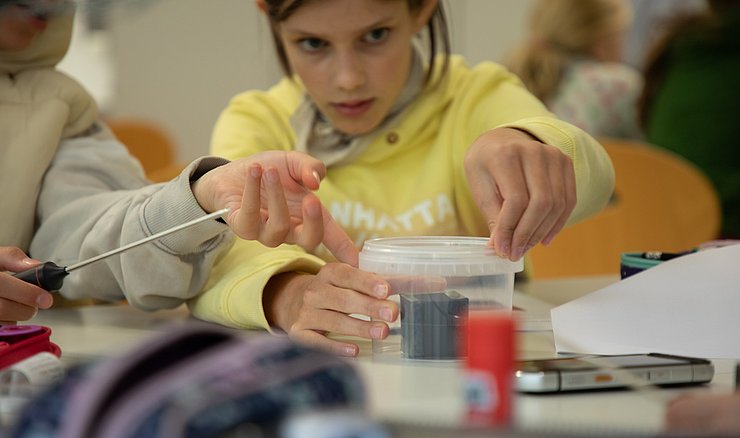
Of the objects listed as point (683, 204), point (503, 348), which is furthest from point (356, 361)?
point (683, 204)

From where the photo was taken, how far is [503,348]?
41cm

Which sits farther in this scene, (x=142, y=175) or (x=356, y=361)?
(x=142, y=175)

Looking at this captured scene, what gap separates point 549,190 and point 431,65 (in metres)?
0.40

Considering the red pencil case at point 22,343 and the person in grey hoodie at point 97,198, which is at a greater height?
the person in grey hoodie at point 97,198

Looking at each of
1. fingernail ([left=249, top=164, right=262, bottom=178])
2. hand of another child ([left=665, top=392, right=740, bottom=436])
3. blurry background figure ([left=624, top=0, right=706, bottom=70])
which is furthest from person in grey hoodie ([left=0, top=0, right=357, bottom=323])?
blurry background figure ([left=624, top=0, right=706, bottom=70])

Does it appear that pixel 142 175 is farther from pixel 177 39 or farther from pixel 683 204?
pixel 177 39

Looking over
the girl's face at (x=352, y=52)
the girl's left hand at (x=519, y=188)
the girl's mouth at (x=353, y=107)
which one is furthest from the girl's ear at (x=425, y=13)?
the girl's left hand at (x=519, y=188)

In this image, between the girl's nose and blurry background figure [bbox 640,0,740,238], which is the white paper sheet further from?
blurry background figure [bbox 640,0,740,238]

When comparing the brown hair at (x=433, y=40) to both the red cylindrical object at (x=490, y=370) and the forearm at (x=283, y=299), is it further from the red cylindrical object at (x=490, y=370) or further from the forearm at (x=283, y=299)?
the red cylindrical object at (x=490, y=370)

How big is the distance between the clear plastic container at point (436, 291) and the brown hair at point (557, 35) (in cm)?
180

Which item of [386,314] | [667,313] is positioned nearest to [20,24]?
[386,314]

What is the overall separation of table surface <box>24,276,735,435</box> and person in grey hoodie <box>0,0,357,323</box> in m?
0.04

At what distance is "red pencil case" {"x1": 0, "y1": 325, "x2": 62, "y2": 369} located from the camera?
68 centimetres

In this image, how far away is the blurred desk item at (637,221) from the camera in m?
1.60
